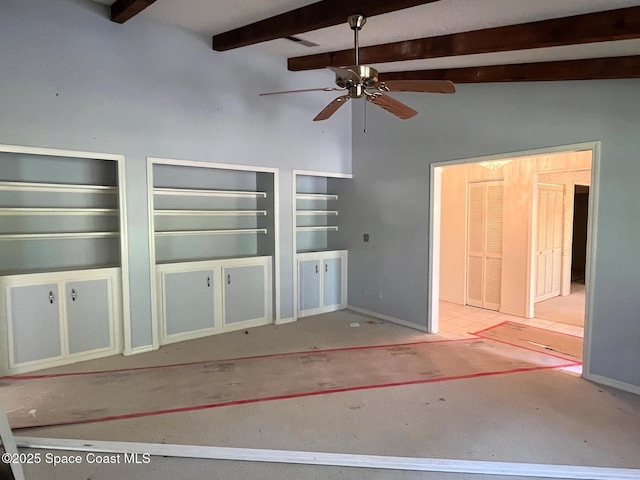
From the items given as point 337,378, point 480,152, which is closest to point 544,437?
point 337,378

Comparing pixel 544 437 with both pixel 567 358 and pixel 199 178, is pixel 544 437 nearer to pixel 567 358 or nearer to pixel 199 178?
pixel 567 358

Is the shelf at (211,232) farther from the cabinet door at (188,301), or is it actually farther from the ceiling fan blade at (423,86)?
the ceiling fan blade at (423,86)

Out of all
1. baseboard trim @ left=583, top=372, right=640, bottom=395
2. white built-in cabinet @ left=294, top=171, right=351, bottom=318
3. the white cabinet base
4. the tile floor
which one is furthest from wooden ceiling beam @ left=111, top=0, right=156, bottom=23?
baseboard trim @ left=583, top=372, right=640, bottom=395

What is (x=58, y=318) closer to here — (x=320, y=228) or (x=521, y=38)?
(x=320, y=228)

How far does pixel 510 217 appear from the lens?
6172 millimetres

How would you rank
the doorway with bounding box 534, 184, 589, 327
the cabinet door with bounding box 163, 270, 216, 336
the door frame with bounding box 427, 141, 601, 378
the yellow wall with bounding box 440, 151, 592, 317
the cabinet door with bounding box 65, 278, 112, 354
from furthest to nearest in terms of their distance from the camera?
the doorway with bounding box 534, 184, 589, 327
the yellow wall with bounding box 440, 151, 592, 317
the cabinet door with bounding box 163, 270, 216, 336
the cabinet door with bounding box 65, 278, 112, 354
the door frame with bounding box 427, 141, 601, 378

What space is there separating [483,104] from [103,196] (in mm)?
4407

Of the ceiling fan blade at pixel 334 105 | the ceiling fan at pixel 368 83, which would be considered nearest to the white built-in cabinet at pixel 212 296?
the ceiling fan blade at pixel 334 105

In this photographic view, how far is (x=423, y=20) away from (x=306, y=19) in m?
1.02

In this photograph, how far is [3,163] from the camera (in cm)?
398

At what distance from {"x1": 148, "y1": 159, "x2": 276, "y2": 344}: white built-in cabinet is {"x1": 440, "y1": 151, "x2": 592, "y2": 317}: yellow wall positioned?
3.04 meters

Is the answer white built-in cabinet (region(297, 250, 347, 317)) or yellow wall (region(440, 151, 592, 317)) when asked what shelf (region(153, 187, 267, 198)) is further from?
yellow wall (region(440, 151, 592, 317))

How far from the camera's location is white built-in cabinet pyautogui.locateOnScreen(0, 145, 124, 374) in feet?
12.7

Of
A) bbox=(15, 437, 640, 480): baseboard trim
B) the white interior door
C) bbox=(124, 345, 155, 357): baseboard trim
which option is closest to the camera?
bbox=(15, 437, 640, 480): baseboard trim
